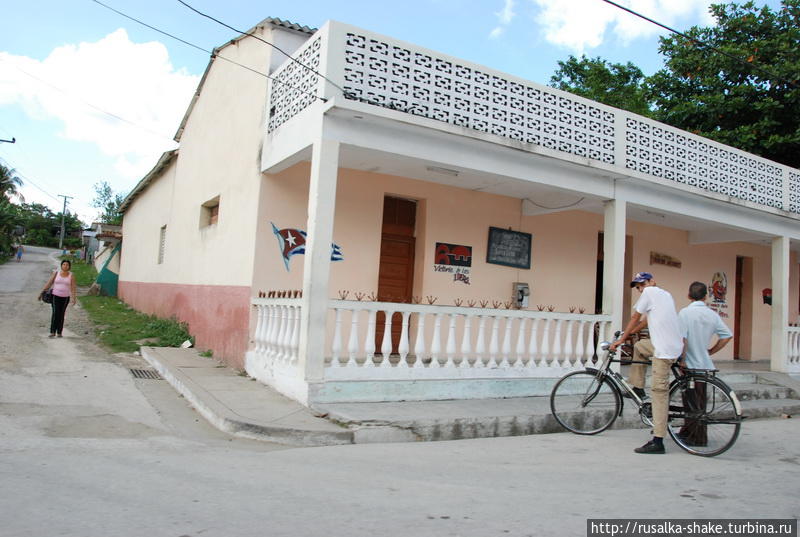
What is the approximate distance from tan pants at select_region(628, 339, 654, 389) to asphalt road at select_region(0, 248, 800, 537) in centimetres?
58

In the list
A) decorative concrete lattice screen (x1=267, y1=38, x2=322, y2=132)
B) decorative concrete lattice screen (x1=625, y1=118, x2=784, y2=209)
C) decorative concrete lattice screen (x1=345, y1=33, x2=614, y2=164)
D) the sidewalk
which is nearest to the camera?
the sidewalk

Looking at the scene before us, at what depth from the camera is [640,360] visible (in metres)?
6.19

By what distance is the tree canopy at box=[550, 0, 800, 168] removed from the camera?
13.9m

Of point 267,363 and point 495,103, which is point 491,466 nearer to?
point 267,363

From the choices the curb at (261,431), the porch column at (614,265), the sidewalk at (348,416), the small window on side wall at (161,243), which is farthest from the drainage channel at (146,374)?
the porch column at (614,265)

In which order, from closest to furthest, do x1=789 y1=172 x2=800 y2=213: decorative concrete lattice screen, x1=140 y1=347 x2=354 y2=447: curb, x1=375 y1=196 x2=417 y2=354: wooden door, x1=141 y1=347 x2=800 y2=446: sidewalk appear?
x1=140 y1=347 x2=354 y2=447: curb, x1=141 y1=347 x2=800 y2=446: sidewalk, x1=375 y1=196 x2=417 y2=354: wooden door, x1=789 y1=172 x2=800 y2=213: decorative concrete lattice screen

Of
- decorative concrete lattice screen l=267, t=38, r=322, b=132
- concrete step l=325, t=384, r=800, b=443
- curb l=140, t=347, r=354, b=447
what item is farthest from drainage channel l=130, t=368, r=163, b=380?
decorative concrete lattice screen l=267, t=38, r=322, b=132

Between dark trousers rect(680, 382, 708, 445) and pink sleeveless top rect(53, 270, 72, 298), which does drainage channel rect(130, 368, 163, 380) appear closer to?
pink sleeveless top rect(53, 270, 72, 298)

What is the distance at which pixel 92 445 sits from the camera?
4.76m

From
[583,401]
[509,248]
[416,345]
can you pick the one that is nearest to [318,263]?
[416,345]

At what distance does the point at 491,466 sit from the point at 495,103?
4.53m

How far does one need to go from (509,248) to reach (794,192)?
5604 mm

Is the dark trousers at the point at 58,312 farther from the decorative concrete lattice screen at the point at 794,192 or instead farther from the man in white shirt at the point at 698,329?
the decorative concrete lattice screen at the point at 794,192

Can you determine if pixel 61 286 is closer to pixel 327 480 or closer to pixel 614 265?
pixel 327 480
